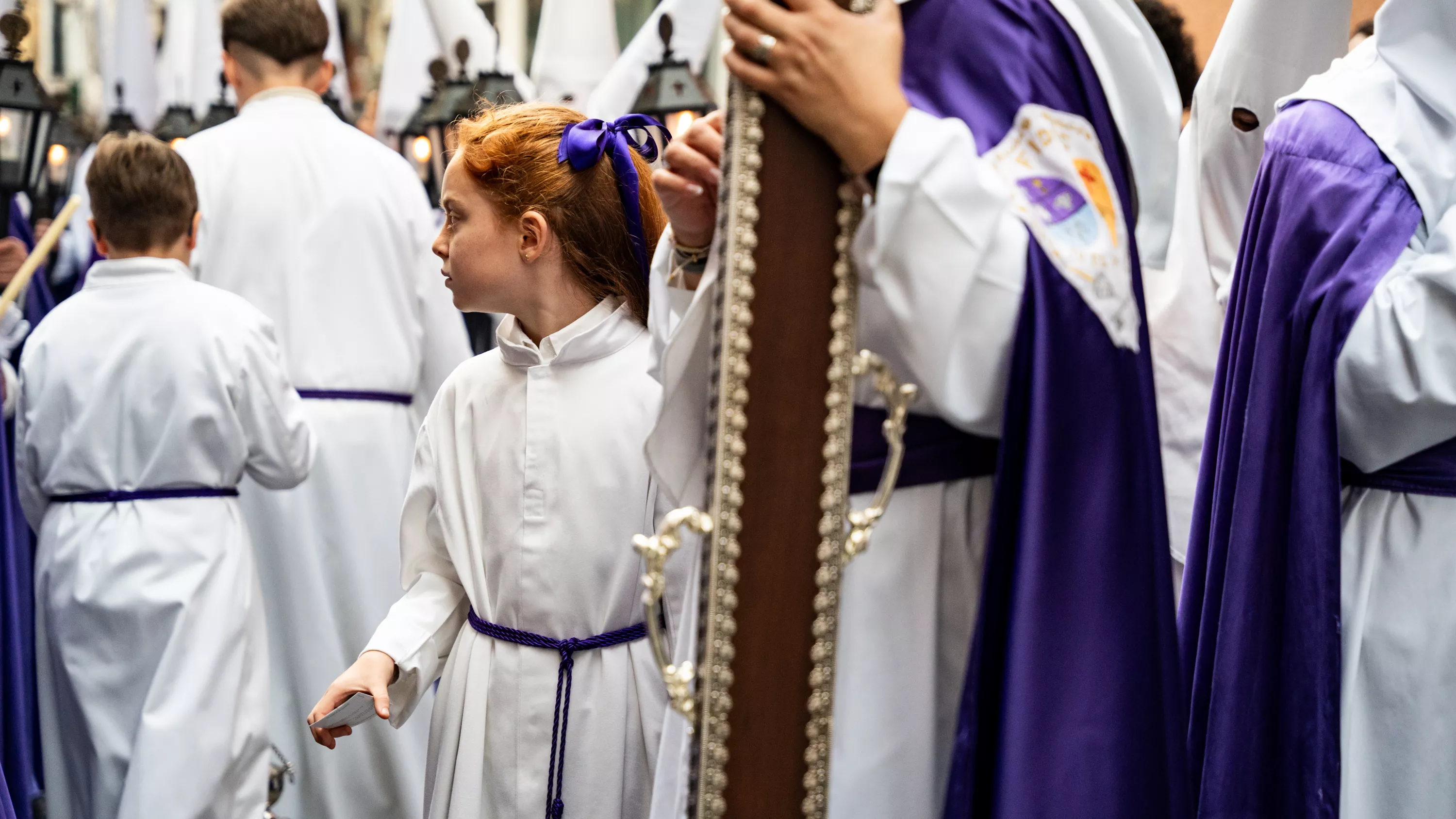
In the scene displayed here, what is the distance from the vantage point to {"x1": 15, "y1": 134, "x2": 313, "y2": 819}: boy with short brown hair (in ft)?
12.0

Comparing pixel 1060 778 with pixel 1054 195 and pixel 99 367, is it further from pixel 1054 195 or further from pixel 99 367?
pixel 99 367

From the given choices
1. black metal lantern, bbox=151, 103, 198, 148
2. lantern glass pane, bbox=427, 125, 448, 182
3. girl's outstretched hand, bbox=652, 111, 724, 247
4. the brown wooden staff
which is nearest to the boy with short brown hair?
the brown wooden staff

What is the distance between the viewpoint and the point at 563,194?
257 cm

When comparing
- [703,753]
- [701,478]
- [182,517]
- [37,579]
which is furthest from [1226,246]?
[37,579]

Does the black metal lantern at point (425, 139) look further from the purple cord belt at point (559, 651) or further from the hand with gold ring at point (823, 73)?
the hand with gold ring at point (823, 73)

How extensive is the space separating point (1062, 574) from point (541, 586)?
3.70ft

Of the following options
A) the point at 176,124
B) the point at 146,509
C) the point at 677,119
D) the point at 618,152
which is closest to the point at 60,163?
the point at 176,124

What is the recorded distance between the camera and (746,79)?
4.79 ft

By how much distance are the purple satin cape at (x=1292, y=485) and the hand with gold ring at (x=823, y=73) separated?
104 centimetres

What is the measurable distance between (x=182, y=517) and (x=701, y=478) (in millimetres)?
2409

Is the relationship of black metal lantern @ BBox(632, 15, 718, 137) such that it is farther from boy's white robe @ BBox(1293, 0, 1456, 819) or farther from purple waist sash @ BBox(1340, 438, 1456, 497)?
purple waist sash @ BBox(1340, 438, 1456, 497)

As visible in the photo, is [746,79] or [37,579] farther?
[37,579]

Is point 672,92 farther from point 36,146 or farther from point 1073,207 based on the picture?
point 1073,207

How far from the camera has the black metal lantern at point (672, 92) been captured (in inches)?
191
